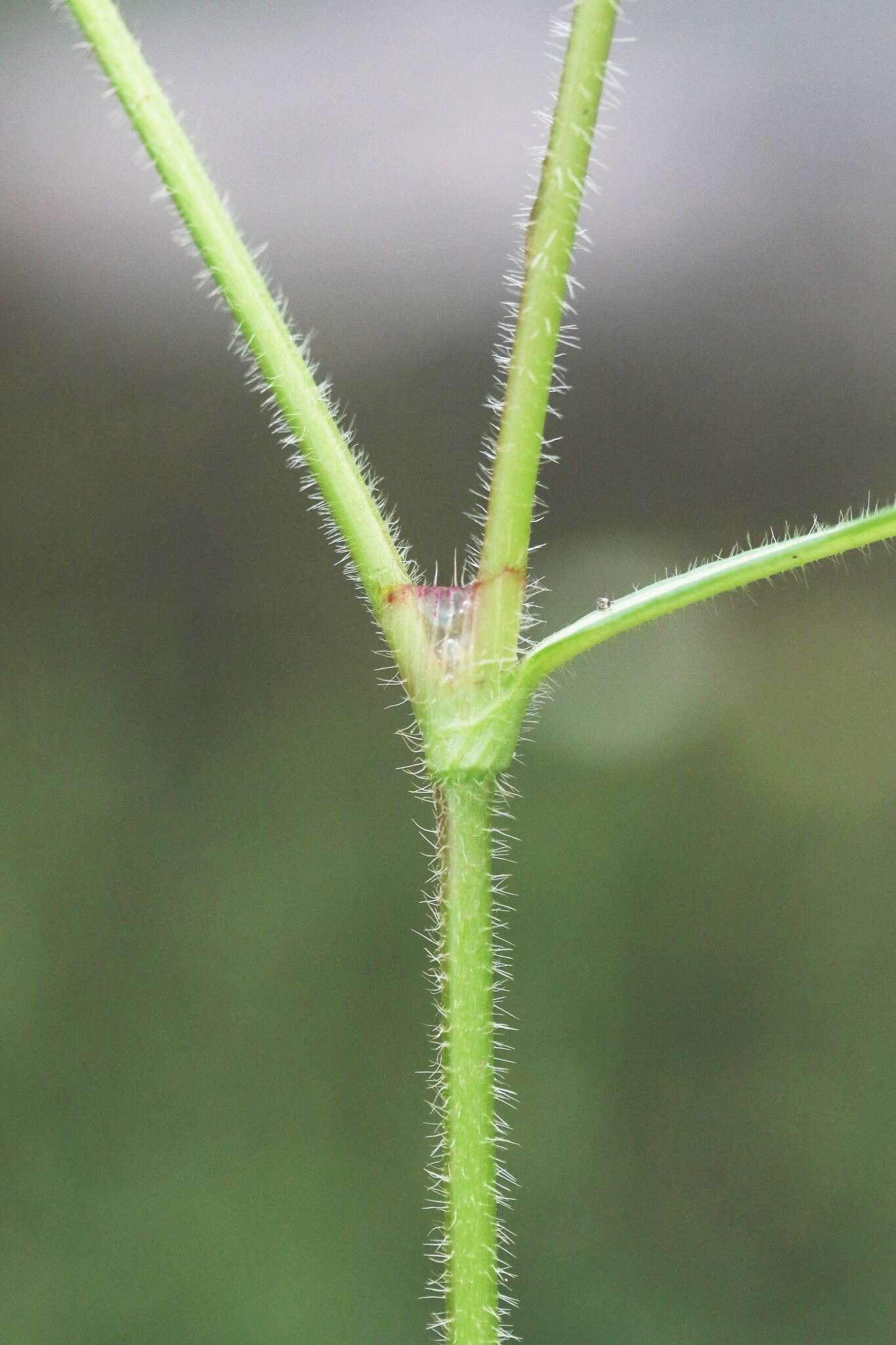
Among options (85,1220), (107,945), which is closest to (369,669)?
(107,945)

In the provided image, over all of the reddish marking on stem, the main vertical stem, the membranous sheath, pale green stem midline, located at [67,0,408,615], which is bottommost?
the main vertical stem

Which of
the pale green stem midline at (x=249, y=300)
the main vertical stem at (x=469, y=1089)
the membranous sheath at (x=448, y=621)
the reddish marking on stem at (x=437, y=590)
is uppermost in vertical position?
the pale green stem midline at (x=249, y=300)

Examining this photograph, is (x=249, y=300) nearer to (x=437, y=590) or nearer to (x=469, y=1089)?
(x=437, y=590)

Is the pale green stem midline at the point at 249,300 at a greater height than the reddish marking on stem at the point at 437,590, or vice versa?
the pale green stem midline at the point at 249,300

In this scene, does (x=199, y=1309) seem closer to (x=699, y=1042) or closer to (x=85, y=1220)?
(x=85, y=1220)
